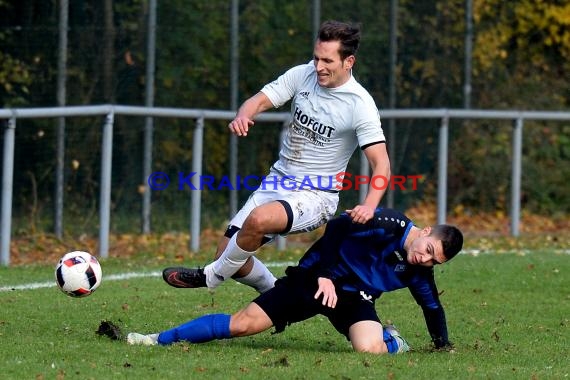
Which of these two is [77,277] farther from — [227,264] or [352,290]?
[352,290]

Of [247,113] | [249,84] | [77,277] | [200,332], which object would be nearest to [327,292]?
[200,332]

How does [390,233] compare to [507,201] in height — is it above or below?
above

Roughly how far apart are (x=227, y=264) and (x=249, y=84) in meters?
7.35

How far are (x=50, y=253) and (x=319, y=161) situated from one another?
5271 mm

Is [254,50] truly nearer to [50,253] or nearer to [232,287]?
[50,253]

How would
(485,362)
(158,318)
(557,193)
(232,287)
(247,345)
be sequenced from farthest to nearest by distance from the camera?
(557,193)
(232,287)
(158,318)
(247,345)
(485,362)

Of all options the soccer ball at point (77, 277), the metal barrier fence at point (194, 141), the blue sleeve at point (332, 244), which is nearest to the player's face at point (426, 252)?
the blue sleeve at point (332, 244)

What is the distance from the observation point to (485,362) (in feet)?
24.4

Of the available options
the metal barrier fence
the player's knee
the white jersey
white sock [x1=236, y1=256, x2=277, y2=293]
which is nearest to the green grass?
white sock [x1=236, y1=256, x2=277, y2=293]

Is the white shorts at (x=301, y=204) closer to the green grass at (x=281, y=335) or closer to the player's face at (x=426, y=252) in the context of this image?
the green grass at (x=281, y=335)

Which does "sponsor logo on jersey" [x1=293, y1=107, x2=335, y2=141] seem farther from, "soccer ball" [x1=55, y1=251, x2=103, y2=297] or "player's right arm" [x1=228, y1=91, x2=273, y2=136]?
"soccer ball" [x1=55, y1=251, x2=103, y2=297]

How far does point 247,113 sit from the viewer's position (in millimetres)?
8273

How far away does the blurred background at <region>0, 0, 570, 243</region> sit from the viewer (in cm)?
1336

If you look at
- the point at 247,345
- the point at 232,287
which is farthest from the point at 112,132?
the point at 247,345
